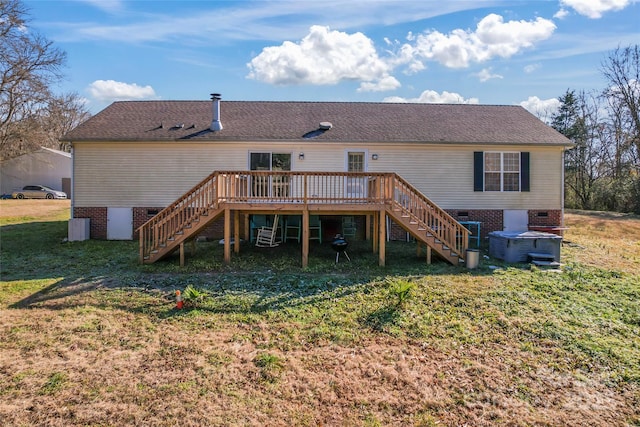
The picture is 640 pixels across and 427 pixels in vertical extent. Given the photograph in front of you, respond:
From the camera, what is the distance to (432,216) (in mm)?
9227

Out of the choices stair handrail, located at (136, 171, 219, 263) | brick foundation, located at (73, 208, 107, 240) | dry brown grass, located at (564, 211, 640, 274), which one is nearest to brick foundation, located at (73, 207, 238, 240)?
brick foundation, located at (73, 208, 107, 240)

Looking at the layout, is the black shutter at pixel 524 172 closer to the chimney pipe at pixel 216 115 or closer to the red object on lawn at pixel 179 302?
the chimney pipe at pixel 216 115

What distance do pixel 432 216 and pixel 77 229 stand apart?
11291 millimetres

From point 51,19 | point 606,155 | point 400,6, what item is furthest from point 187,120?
point 606,155

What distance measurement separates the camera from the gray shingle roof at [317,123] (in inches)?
479

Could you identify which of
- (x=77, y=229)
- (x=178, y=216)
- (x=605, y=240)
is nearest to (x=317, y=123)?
(x=178, y=216)

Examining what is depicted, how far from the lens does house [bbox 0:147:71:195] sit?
1232 inches

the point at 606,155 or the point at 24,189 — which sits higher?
the point at 606,155

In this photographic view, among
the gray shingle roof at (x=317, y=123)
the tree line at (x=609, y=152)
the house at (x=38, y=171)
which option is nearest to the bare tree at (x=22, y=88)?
the house at (x=38, y=171)

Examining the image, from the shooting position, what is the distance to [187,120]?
13.4 m

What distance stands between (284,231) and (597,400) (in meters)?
8.99

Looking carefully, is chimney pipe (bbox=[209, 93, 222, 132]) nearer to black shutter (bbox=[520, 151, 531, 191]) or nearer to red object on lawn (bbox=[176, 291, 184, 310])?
red object on lawn (bbox=[176, 291, 184, 310])

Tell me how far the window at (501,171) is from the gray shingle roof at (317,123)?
1.98 feet

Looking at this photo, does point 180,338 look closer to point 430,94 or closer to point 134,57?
point 134,57
